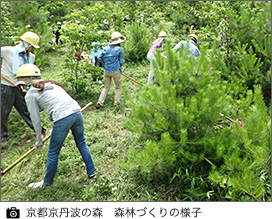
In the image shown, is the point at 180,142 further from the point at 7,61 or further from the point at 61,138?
the point at 7,61

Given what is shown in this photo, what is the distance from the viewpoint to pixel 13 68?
405 cm

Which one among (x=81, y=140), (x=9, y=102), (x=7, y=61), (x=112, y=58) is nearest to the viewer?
(x=81, y=140)

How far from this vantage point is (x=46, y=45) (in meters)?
9.12

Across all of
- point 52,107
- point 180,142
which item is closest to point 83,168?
point 52,107

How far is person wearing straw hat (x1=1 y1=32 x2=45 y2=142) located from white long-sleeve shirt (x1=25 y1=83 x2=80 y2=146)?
1338 mm

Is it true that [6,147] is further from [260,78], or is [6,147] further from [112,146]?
[260,78]

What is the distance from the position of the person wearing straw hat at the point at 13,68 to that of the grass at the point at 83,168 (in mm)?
554

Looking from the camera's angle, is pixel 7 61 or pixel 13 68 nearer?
pixel 13 68

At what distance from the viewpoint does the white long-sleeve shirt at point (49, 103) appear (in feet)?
9.90

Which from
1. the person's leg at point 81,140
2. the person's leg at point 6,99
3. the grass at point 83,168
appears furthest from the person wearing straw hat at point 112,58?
the person's leg at point 81,140

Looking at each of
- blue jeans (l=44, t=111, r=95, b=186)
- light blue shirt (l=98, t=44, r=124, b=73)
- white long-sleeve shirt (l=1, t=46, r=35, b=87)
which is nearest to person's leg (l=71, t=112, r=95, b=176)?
blue jeans (l=44, t=111, r=95, b=186)

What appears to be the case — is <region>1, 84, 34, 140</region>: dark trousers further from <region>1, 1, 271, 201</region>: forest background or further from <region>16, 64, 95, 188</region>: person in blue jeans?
<region>16, 64, 95, 188</region>: person in blue jeans

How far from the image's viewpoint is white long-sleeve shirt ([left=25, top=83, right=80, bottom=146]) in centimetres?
302

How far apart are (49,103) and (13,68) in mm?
1481
